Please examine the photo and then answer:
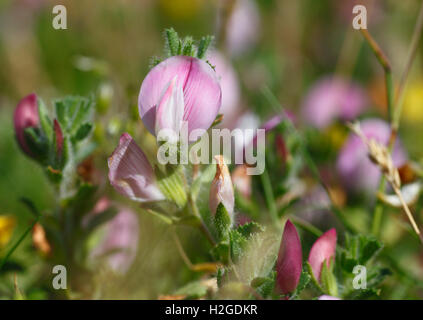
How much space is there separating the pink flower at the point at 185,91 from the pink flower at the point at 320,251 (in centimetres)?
20

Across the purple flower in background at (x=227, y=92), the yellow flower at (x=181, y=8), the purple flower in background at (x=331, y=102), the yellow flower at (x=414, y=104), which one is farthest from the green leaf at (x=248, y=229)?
the yellow flower at (x=181, y=8)

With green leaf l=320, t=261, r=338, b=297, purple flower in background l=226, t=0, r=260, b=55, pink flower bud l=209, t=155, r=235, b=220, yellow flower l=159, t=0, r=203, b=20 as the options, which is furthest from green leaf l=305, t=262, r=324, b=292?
yellow flower l=159, t=0, r=203, b=20

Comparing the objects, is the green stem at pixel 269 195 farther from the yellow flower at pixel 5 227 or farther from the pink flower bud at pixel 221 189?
the yellow flower at pixel 5 227

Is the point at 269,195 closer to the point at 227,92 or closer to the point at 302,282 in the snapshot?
the point at 302,282

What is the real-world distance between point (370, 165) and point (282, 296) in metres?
0.48

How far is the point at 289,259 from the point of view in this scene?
23.9 inches

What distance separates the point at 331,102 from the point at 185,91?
2.91 ft

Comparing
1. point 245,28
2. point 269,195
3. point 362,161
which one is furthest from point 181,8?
point 269,195

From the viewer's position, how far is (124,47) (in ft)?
5.51

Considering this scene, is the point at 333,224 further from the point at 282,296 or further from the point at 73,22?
the point at 73,22

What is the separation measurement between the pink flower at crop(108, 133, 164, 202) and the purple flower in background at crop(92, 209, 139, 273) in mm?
256

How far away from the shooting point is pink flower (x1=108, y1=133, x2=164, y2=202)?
0.63m
